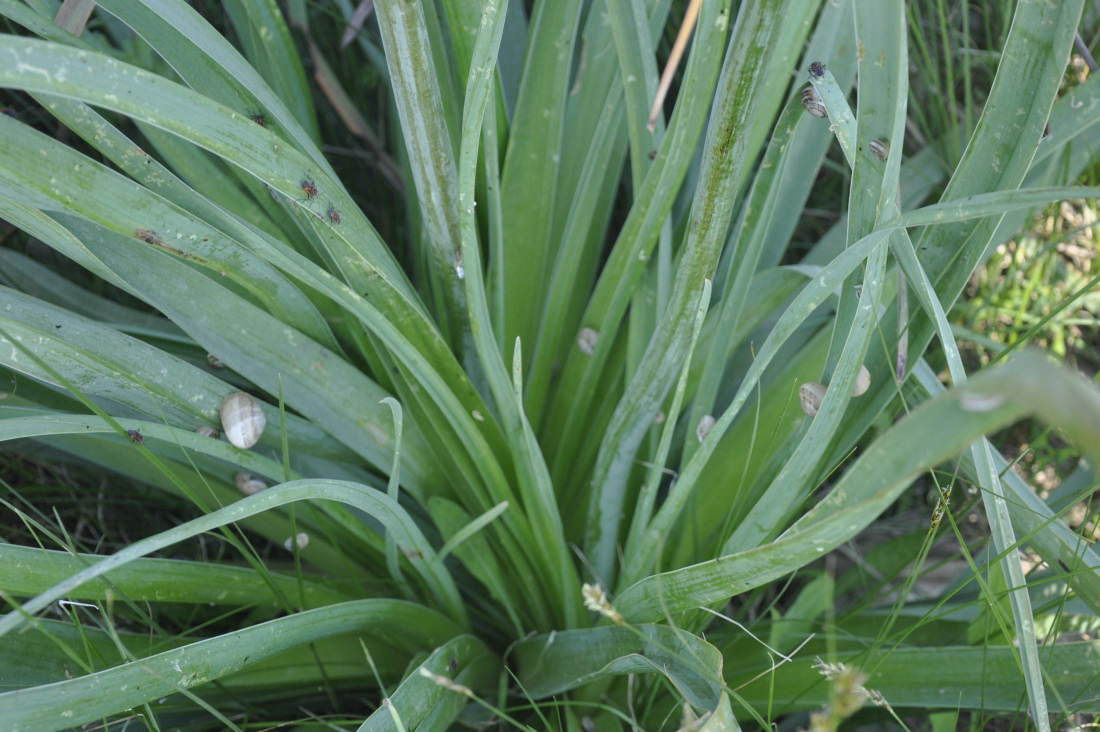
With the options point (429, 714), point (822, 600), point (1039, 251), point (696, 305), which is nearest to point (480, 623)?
point (429, 714)

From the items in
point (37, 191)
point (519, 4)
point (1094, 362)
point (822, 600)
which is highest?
point (519, 4)

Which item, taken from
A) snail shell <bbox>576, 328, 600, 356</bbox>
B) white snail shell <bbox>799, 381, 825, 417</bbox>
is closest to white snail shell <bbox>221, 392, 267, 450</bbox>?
snail shell <bbox>576, 328, 600, 356</bbox>

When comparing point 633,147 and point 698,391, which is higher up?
point 633,147

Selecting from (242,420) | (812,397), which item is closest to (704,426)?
(812,397)

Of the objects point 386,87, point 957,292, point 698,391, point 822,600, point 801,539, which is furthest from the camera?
point 386,87

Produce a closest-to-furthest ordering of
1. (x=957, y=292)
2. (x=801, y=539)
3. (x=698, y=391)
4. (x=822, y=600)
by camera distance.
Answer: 1. (x=801, y=539)
2. (x=957, y=292)
3. (x=698, y=391)
4. (x=822, y=600)

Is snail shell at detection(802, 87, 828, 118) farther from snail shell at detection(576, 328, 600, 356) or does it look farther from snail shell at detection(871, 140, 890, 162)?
snail shell at detection(576, 328, 600, 356)

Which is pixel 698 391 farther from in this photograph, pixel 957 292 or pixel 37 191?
pixel 37 191
